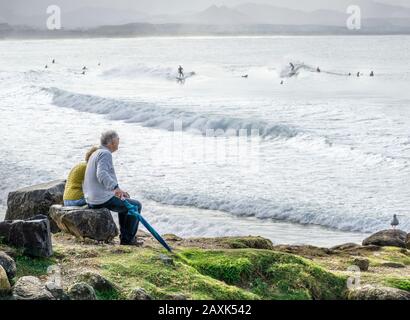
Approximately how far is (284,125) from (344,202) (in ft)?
48.3

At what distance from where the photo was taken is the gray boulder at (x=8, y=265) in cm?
908

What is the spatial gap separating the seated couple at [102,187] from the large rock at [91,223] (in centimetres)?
11

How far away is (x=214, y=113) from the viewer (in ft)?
137

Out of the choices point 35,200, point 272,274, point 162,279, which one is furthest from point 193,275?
point 35,200

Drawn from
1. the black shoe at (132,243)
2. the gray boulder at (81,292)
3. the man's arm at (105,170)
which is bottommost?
the black shoe at (132,243)

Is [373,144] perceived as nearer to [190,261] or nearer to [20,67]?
[190,261]

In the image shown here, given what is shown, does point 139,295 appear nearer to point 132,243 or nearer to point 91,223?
point 132,243

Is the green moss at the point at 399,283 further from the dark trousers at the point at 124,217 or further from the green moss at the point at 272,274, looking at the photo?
the dark trousers at the point at 124,217

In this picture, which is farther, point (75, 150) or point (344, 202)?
point (75, 150)

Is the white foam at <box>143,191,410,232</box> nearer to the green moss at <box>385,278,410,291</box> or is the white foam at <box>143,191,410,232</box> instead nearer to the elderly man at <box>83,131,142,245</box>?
the green moss at <box>385,278,410,291</box>

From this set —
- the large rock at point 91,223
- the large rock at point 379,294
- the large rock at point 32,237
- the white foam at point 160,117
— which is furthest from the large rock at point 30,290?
the white foam at point 160,117

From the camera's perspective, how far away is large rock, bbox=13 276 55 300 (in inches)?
331
